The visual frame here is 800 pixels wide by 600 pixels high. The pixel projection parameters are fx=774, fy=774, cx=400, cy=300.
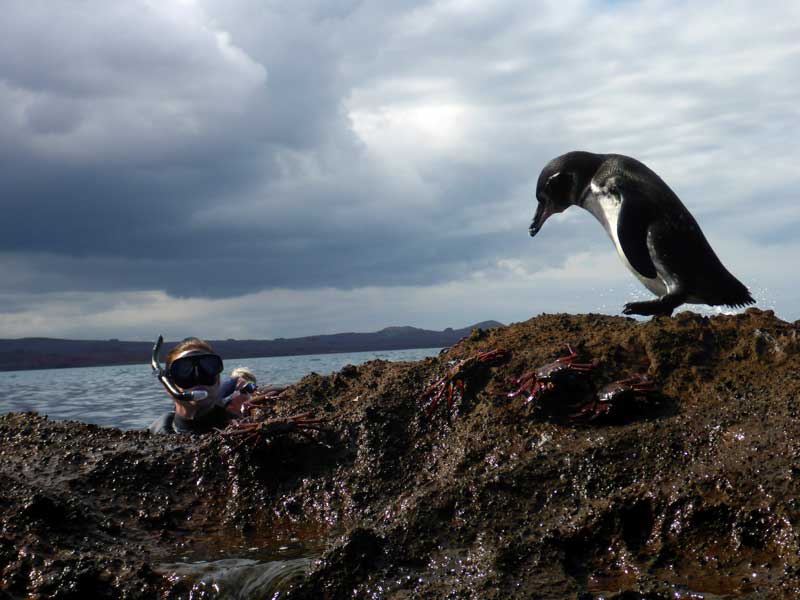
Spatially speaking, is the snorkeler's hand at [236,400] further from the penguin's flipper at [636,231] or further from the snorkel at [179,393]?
the penguin's flipper at [636,231]

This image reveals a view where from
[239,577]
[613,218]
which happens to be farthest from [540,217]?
[239,577]

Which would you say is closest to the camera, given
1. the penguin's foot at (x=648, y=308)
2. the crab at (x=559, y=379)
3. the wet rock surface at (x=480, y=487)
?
the wet rock surface at (x=480, y=487)

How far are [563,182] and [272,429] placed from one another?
3.94 metres

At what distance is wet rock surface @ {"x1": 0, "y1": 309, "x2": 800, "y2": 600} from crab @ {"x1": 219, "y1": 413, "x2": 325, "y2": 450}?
0.07 m

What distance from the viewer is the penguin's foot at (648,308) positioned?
19.5 ft

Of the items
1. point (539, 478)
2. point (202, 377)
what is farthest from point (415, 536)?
point (202, 377)

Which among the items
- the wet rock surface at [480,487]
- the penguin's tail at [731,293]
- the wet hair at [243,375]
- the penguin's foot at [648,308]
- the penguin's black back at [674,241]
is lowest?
the wet rock surface at [480,487]

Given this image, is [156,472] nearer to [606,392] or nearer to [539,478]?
[539,478]

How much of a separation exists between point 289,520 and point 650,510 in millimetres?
2114

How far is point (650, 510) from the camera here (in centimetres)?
387

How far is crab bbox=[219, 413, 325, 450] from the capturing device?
4992 millimetres

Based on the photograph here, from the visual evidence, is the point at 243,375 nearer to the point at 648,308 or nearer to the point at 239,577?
the point at 648,308

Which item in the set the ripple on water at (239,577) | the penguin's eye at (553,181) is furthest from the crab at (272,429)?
the penguin's eye at (553,181)

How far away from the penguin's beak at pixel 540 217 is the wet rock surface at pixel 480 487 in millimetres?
Answer: 2431
